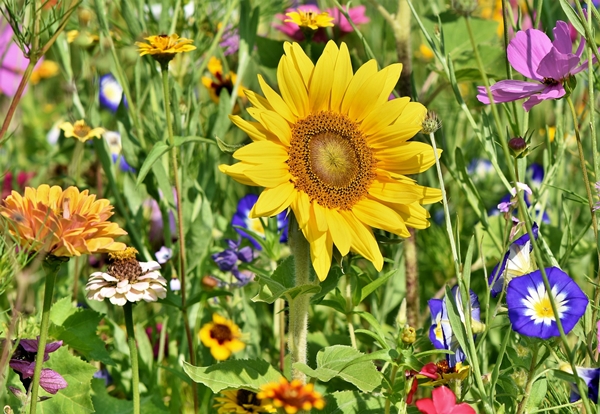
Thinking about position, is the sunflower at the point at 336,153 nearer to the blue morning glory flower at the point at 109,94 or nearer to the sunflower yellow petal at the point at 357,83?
the sunflower yellow petal at the point at 357,83

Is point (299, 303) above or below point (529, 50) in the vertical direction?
A: below

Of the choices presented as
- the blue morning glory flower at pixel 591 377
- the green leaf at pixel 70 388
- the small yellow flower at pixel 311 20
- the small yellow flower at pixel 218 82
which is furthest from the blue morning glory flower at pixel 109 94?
the blue morning glory flower at pixel 591 377

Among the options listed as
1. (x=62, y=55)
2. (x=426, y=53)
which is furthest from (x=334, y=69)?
(x=426, y=53)

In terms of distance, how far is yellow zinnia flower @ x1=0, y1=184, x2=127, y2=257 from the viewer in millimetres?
804

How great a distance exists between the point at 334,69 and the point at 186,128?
52cm

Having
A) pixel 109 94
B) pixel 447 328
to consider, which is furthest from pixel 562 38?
pixel 109 94

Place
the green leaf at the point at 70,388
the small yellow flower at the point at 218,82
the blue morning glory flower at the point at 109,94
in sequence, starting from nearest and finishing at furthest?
the green leaf at the point at 70,388 → the small yellow flower at the point at 218,82 → the blue morning glory flower at the point at 109,94

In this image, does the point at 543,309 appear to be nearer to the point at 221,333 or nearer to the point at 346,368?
the point at 346,368

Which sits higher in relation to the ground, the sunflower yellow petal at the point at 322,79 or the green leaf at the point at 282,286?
the sunflower yellow petal at the point at 322,79

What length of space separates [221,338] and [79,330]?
0.24 meters

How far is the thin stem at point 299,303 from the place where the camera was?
931 mm

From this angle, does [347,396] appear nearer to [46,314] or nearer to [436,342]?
[436,342]

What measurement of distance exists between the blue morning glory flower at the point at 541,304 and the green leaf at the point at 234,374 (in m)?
0.29

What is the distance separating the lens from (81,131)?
137 centimetres
